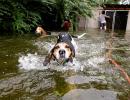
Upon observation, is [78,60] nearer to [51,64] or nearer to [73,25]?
[51,64]

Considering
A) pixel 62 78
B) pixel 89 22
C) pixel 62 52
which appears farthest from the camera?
pixel 89 22

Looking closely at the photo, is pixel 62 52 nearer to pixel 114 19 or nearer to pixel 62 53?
pixel 62 53

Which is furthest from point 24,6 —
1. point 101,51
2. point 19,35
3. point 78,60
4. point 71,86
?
point 71,86

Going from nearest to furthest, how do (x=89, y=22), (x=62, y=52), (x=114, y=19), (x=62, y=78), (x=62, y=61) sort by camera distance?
(x=62, y=78) → (x=62, y=52) → (x=62, y=61) → (x=89, y=22) → (x=114, y=19)

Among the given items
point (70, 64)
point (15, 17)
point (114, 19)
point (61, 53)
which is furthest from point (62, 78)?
point (114, 19)

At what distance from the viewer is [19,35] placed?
57.4 feet

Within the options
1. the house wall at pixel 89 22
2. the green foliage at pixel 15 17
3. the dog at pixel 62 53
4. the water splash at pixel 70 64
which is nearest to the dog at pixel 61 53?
the dog at pixel 62 53

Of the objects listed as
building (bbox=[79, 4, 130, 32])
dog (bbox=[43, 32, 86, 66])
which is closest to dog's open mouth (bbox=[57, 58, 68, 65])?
dog (bbox=[43, 32, 86, 66])

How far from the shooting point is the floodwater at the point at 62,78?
6.33m

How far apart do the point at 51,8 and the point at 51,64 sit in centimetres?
1190

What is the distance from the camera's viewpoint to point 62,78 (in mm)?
7859

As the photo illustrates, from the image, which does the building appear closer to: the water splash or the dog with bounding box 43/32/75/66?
the water splash

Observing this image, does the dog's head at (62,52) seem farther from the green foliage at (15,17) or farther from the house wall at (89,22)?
the house wall at (89,22)

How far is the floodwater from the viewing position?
6.33 m
